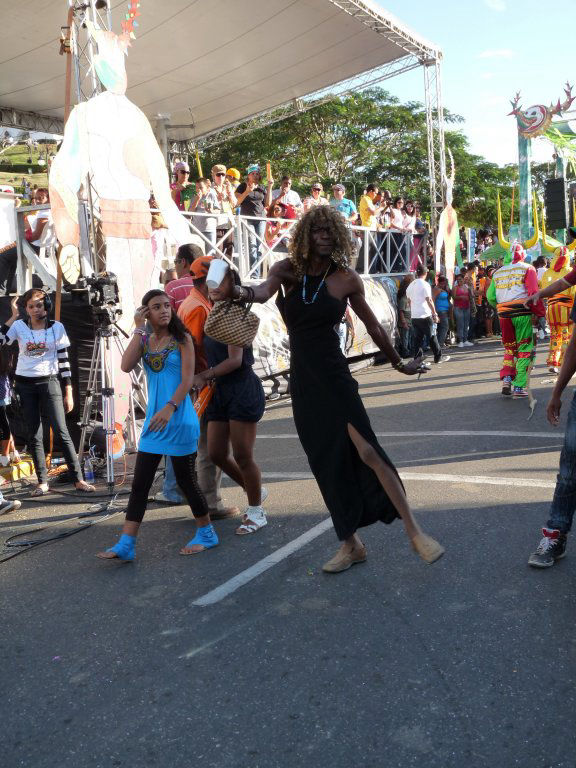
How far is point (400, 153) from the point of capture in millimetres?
34125

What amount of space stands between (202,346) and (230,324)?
0.93 m

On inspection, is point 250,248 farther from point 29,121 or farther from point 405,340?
point 29,121

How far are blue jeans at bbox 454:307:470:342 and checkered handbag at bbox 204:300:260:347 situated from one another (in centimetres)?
1507

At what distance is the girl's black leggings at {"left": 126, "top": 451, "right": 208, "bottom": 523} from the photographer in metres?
4.52

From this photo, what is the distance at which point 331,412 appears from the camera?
3.80 m

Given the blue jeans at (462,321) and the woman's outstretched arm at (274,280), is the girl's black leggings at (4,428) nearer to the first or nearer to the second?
the woman's outstretched arm at (274,280)

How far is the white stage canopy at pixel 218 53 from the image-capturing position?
51.0 ft

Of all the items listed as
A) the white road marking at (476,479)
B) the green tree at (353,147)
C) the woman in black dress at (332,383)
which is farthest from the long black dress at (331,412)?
the green tree at (353,147)

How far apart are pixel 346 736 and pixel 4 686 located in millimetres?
1517

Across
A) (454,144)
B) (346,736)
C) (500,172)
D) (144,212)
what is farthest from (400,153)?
(346,736)

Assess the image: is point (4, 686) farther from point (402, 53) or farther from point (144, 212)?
point (402, 53)

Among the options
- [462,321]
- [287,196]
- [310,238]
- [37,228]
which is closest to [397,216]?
[462,321]

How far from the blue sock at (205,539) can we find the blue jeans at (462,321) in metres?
15.0

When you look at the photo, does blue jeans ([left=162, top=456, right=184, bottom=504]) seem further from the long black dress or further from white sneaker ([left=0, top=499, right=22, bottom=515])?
the long black dress
